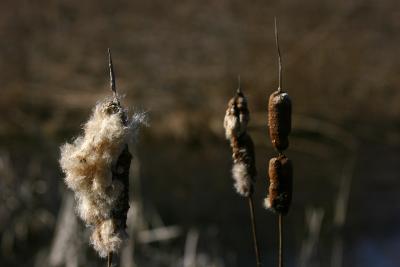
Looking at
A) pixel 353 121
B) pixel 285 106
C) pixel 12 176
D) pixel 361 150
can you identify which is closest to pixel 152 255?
pixel 12 176

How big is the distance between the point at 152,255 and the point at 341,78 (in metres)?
12.1

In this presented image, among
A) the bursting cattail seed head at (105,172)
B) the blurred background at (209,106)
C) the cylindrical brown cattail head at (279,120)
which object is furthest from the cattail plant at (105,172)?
the blurred background at (209,106)

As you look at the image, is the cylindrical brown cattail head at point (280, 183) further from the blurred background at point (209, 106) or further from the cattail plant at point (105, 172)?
the blurred background at point (209, 106)

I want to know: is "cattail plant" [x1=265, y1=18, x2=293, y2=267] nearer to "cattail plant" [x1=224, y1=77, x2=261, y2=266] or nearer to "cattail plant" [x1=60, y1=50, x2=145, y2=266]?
"cattail plant" [x1=224, y1=77, x2=261, y2=266]

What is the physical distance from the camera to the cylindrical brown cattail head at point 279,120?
5.89 feet

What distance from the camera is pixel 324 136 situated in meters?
15.6

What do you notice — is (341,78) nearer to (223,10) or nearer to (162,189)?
(223,10)

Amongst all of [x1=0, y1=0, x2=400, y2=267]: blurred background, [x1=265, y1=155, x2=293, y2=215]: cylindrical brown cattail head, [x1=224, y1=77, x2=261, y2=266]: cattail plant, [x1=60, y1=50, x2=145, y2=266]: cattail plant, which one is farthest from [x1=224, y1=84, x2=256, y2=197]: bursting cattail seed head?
[x1=0, y1=0, x2=400, y2=267]: blurred background

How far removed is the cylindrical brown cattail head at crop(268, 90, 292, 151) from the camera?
1.80 m

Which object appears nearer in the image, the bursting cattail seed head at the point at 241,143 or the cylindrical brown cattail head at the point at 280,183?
the cylindrical brown cattail head at the point at 280,183

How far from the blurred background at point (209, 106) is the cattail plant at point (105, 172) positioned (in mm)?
5371

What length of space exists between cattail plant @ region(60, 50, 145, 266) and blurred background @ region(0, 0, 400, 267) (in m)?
5.37

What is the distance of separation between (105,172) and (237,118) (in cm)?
59

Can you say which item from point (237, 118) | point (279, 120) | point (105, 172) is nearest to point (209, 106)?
point (237, 118)
